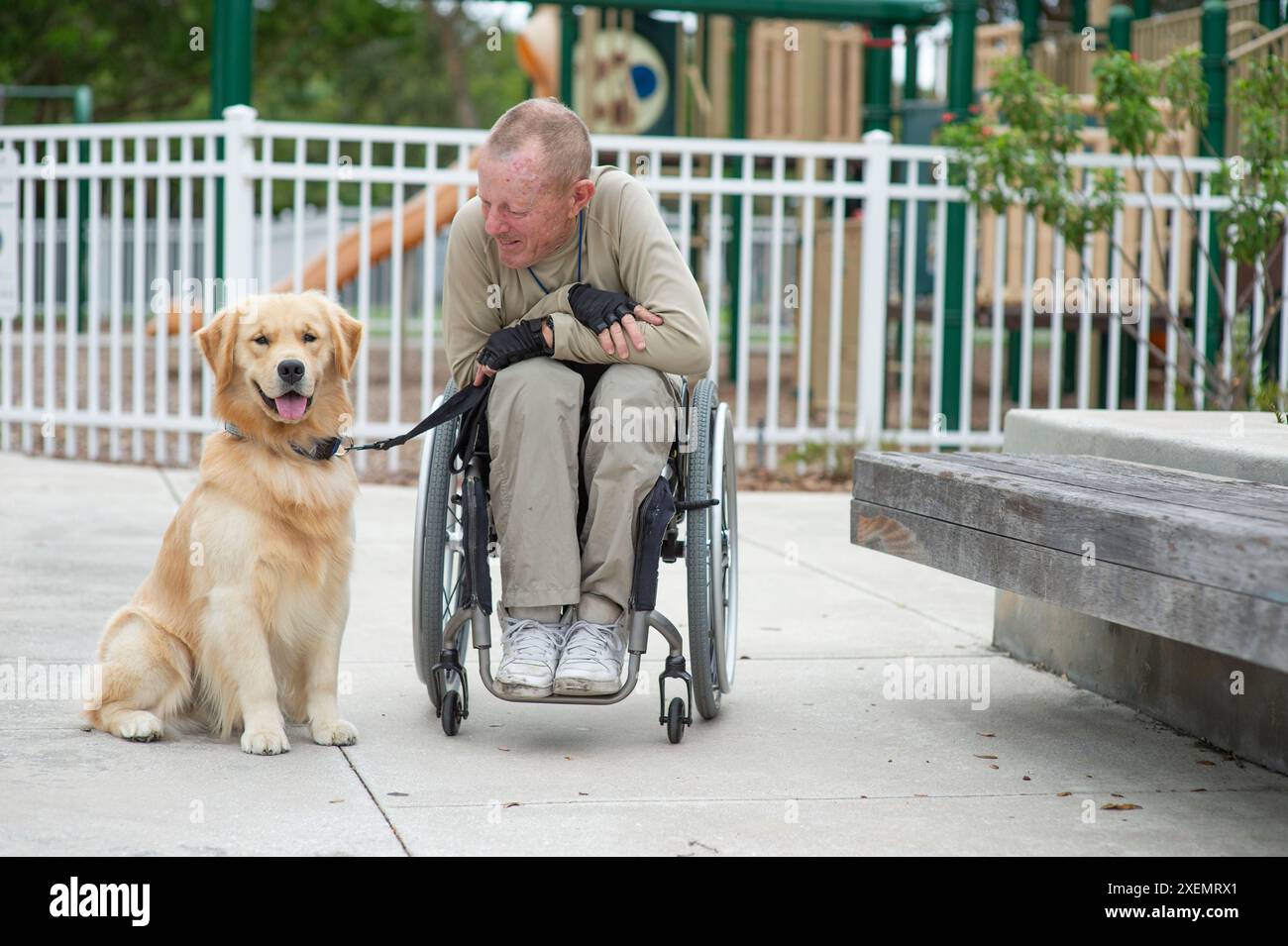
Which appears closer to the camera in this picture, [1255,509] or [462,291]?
[1255,509]

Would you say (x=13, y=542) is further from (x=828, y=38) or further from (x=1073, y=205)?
(x=828, y=38)

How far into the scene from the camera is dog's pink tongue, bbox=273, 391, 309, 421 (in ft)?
11.1

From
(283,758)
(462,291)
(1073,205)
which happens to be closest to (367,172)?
(1073,205)

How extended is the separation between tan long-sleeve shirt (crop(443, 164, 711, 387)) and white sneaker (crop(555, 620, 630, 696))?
615 millimetres

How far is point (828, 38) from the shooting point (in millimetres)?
11977

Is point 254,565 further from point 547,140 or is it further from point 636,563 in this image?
point 547,140

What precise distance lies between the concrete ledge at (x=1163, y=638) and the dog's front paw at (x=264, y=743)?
6.86ft

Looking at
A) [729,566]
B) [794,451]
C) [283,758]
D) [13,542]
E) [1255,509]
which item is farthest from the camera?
[794,451]

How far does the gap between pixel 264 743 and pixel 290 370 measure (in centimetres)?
81

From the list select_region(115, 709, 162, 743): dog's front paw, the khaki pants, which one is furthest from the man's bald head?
select_region(115, 709, 162, 743): dog's front paw

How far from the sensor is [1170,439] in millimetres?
3867

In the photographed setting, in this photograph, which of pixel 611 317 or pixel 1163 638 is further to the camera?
pixel 1163 638

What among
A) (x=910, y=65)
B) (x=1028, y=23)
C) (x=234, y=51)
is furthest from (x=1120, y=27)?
(x=234, y=51)

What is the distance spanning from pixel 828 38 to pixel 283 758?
9.81 meters
